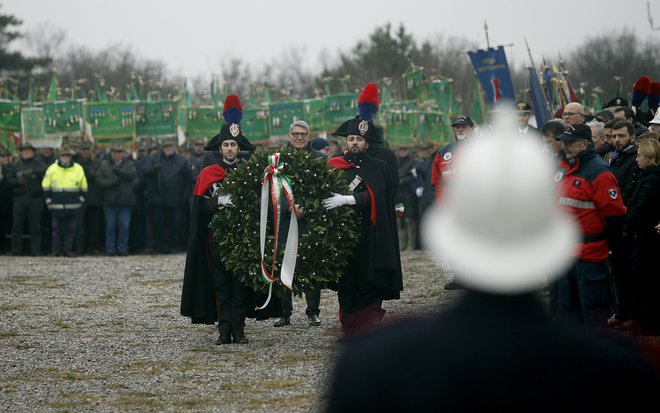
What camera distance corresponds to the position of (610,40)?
86000mm

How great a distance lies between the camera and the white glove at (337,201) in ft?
34.8

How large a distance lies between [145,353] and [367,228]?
2433 mm

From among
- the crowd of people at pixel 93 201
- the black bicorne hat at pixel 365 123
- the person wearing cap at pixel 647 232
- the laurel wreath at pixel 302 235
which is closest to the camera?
the person wearing cap at pixel 647 232

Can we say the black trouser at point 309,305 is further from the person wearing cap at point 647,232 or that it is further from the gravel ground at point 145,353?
the person wearing cap at point 647,232

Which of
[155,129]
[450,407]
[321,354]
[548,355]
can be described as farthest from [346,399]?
[155,129]

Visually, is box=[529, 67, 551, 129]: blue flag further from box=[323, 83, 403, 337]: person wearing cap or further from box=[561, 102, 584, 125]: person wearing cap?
box=[323, 83, 403, 337]: person wearing cap

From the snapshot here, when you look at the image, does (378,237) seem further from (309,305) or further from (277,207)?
(309,305)

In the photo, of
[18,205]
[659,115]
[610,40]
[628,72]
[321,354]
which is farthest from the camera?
[610,40]

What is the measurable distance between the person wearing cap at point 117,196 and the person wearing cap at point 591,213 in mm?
14487

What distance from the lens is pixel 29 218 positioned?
2267 cm

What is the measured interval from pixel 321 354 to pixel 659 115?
450 centimetres

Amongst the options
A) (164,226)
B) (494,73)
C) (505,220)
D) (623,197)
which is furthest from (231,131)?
(164,226)

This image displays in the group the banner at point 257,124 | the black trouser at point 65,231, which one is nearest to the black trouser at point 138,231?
the black trouser at point 65,231

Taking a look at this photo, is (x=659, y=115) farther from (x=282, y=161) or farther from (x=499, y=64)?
(x=499, y=64)
